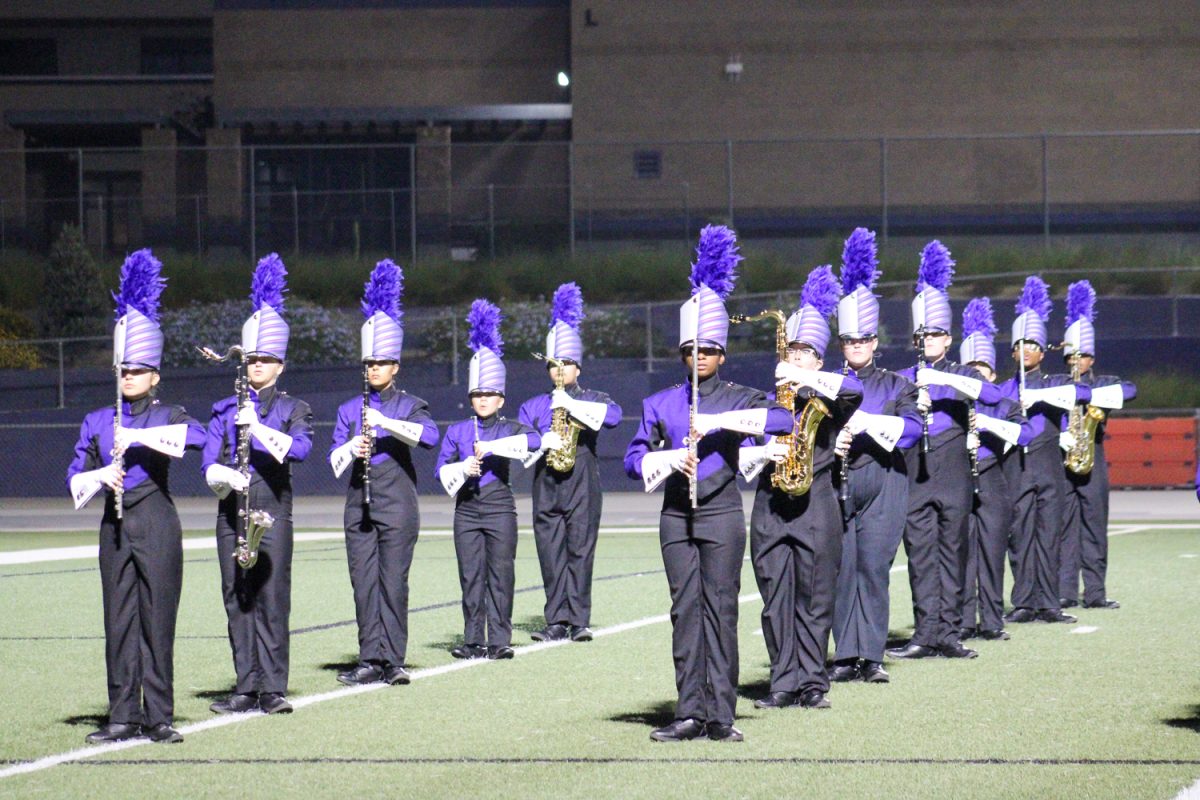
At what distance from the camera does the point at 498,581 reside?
1163 centimetres

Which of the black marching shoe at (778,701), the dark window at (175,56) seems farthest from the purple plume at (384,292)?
the dark window at (175,56)

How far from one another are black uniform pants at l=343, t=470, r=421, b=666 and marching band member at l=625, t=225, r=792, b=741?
2288mm

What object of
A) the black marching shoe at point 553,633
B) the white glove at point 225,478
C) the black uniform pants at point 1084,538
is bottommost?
the black marching shoe at point 553,633

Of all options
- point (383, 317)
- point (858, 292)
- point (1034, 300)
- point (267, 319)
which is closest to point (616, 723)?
point (267, 319)

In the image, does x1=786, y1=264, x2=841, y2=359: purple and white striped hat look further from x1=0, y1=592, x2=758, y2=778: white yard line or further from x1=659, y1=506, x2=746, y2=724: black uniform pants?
x1=0, y1=592, x2=758, y2=778: white yard line

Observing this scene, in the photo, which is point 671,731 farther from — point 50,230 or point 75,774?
point 50,230

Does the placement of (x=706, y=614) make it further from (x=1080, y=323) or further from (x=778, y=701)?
(x=1080, y=323)

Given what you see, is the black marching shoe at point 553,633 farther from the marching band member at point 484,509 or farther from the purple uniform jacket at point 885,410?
the purple uniform jacket at point 885,410

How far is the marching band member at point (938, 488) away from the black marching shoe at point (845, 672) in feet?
3.14

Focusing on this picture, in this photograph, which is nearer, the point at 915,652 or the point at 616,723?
the point at 616,723

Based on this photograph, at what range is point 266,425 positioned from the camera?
951 cm

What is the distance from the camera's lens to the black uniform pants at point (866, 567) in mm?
10312

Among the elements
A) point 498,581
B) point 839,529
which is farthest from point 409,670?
point 839,529

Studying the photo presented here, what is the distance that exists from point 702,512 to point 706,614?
0.46 m
